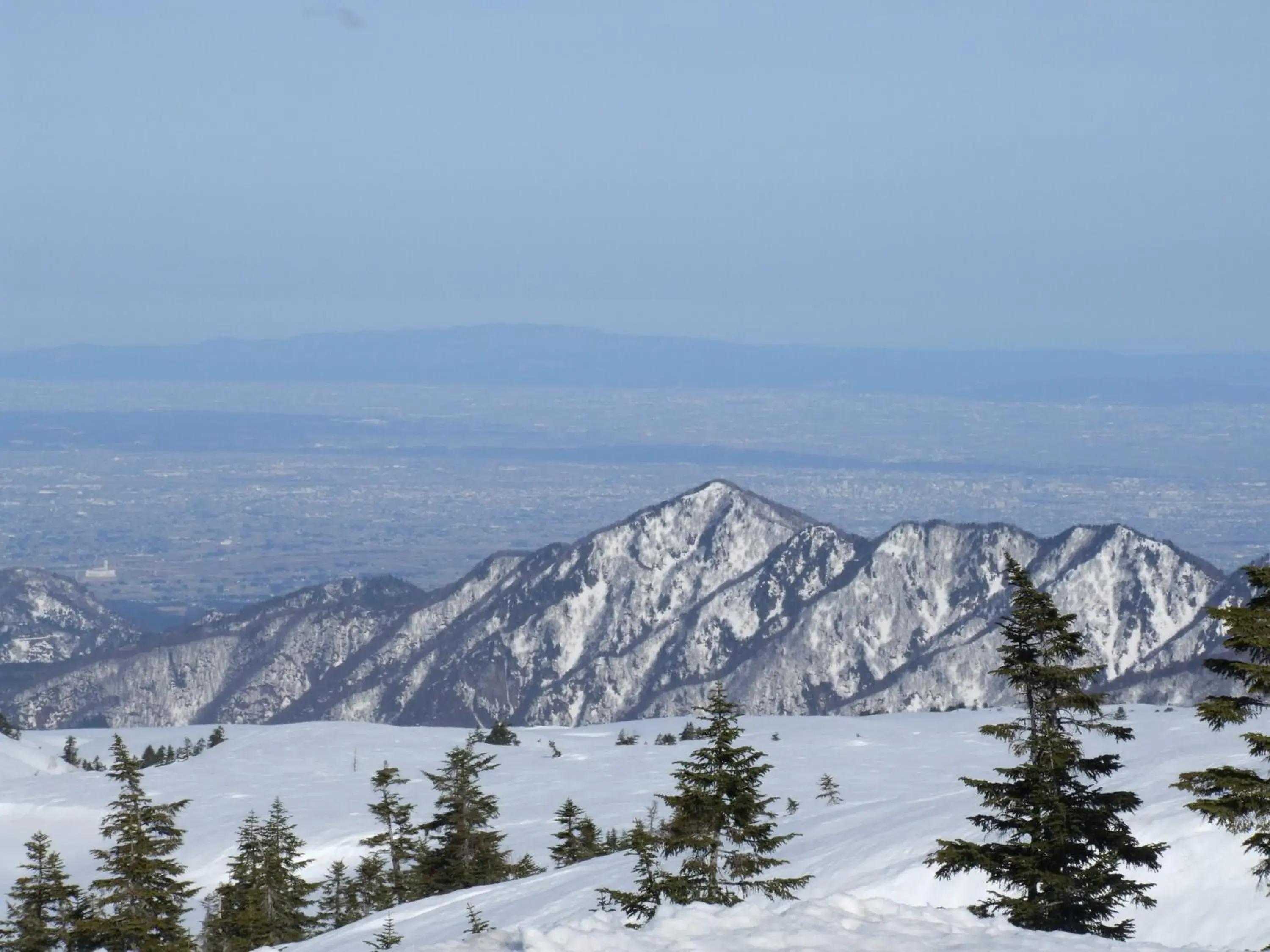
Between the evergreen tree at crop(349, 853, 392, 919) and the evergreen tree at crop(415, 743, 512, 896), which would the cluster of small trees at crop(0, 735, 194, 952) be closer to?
the evergreen tree at crop(415, 743, 512, 896)

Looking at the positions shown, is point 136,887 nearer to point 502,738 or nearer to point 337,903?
point 337,903

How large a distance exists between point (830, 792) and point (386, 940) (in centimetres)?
3535

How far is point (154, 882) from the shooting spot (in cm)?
3550

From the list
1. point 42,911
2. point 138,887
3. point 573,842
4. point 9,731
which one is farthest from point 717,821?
point 9,731

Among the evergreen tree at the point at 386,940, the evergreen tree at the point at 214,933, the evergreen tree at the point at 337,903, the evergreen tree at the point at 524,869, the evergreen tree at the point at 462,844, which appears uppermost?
the evergreen tree at the point at 386,940

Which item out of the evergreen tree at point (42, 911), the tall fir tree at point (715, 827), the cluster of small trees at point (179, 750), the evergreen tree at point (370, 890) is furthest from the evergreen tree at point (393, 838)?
the cluster of small trees at point (179, 750)

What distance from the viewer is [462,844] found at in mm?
49844

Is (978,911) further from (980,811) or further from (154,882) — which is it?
(980,811)

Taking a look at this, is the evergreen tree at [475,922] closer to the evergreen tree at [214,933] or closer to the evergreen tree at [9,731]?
the evergreen tree at [214,933]

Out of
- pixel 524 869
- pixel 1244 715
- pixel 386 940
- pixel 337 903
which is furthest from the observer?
pixel 337 903

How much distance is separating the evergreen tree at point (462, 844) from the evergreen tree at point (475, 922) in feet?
25.6

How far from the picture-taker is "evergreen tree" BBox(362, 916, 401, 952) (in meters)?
33.5

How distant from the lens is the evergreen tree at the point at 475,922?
1272 inches

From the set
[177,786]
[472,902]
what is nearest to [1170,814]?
[472,902]
